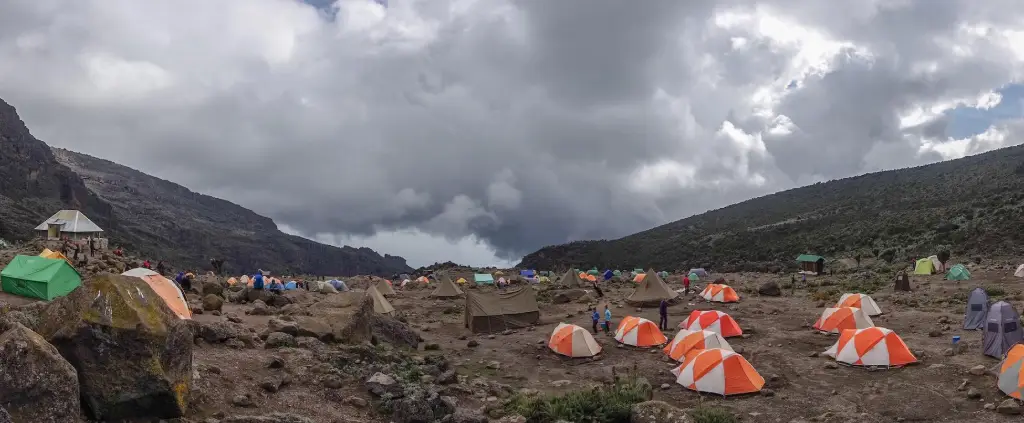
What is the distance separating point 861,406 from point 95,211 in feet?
475

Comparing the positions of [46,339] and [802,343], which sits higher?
[46,339]

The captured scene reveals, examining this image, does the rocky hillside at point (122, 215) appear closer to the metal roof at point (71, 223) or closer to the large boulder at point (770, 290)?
the metal roof at point (71, 223)

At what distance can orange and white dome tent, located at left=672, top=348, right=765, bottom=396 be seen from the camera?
47.9 feet

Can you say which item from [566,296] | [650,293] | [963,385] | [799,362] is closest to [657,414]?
[963,385]

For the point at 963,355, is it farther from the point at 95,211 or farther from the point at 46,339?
the point at 95,211

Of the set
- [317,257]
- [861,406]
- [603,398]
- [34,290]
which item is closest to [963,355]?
[861,406]

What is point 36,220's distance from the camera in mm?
75938

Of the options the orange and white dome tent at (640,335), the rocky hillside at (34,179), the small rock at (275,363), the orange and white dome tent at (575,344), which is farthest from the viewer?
the rocky hillside at (34,179)

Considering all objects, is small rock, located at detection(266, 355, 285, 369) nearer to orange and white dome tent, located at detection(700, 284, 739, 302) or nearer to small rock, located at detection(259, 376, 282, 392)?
small rock, located at detection(259, 376, 282, 392)

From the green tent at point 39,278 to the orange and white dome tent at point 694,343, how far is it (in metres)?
21.3

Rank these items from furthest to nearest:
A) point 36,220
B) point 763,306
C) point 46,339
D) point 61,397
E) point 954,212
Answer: point 36,220
point 954,212
point 763,306
point 46,339
point 61,397

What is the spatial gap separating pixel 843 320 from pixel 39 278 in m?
29.9

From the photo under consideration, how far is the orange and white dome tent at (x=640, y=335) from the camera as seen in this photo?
68.6ft

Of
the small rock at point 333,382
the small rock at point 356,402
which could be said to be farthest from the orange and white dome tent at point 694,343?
the small rock at point 333,382
